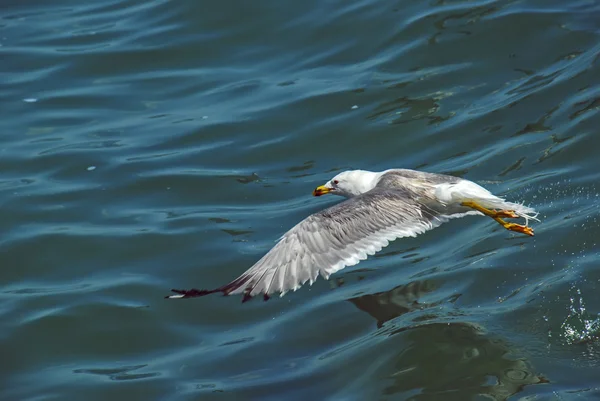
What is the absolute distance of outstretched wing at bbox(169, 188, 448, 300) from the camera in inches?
264

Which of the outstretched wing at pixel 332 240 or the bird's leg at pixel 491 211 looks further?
the bird's leg at pixel 491 211

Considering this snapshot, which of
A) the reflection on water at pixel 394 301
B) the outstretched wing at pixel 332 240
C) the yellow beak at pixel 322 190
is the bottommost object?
the reflection on water at pixel 394 301

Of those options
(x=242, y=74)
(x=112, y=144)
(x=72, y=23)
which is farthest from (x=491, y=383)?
(x=72, y=23)

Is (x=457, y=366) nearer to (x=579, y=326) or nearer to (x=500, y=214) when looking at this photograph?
(x=579, y=326)

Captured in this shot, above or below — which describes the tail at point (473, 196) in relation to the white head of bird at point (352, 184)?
above

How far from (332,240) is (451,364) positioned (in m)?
1.21

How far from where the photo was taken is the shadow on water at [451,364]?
21.1ft

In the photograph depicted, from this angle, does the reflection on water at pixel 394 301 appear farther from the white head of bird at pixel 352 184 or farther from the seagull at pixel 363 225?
the white head of bird at pixel 352 184

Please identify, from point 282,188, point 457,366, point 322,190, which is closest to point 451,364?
point 457,366

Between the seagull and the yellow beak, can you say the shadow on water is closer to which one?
the seagull

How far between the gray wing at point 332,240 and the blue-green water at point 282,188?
0.73 m

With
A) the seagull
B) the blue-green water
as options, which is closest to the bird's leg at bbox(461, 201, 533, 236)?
the seagull

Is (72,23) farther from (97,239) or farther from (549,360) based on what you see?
(549,360)

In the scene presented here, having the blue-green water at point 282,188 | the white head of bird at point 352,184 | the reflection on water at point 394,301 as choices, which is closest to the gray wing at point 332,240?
the reflection on water at point 394,301
